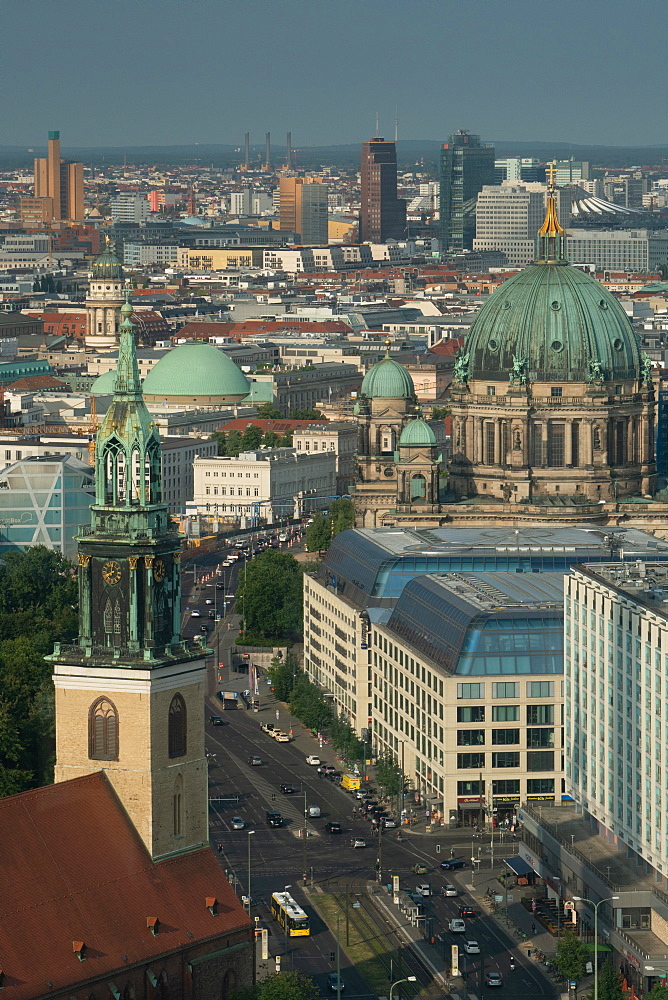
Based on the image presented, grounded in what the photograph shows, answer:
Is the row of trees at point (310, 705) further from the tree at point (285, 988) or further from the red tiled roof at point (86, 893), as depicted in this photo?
the red tiled roof at point (86, 893)

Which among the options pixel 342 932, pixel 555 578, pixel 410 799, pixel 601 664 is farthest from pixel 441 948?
pixel 555 578

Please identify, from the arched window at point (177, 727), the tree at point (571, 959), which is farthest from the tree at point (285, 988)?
the tree at point (571, 959)

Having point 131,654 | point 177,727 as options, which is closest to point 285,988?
point 177,727

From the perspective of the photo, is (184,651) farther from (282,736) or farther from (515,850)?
(282,736)

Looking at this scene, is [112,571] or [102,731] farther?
[112,571]

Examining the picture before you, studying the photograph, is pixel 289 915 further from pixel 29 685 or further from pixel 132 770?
pixel 132 770
